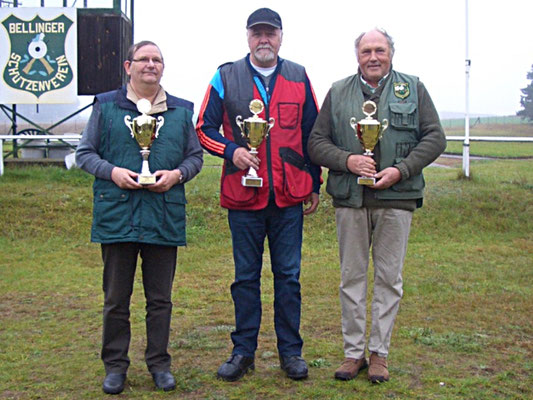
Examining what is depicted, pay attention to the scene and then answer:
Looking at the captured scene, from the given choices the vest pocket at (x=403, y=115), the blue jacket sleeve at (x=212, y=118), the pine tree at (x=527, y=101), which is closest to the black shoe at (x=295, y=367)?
the blue jacket sleeve at (x=212, y=118)

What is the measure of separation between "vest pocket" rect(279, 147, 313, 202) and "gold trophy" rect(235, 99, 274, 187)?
18cm

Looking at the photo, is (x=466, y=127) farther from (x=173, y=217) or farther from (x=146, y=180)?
(x=146, y=180)

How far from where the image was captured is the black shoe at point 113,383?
4.12m

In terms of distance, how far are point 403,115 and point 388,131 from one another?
0.42 feet

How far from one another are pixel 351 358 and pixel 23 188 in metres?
7.11

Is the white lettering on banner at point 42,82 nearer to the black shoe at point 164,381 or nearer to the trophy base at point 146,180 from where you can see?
the trophy base at point 146,180

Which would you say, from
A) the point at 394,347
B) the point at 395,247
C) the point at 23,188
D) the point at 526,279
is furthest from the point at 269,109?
the point at 23,188

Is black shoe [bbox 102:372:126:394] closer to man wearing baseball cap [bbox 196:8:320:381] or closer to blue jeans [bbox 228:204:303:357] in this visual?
man wearing baseball cap [bbox 196:8:320:381]

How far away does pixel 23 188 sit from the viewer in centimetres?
1020

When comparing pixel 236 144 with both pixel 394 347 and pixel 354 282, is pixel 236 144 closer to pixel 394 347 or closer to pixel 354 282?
pixel 354 282

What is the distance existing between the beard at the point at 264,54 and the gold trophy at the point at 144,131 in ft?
A: 2.41

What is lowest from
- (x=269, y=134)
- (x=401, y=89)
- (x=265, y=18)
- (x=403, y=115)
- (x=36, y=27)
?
(x=269, y=134)

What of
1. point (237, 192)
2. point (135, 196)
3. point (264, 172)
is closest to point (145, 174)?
point (135, 196)

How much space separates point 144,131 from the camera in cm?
404
